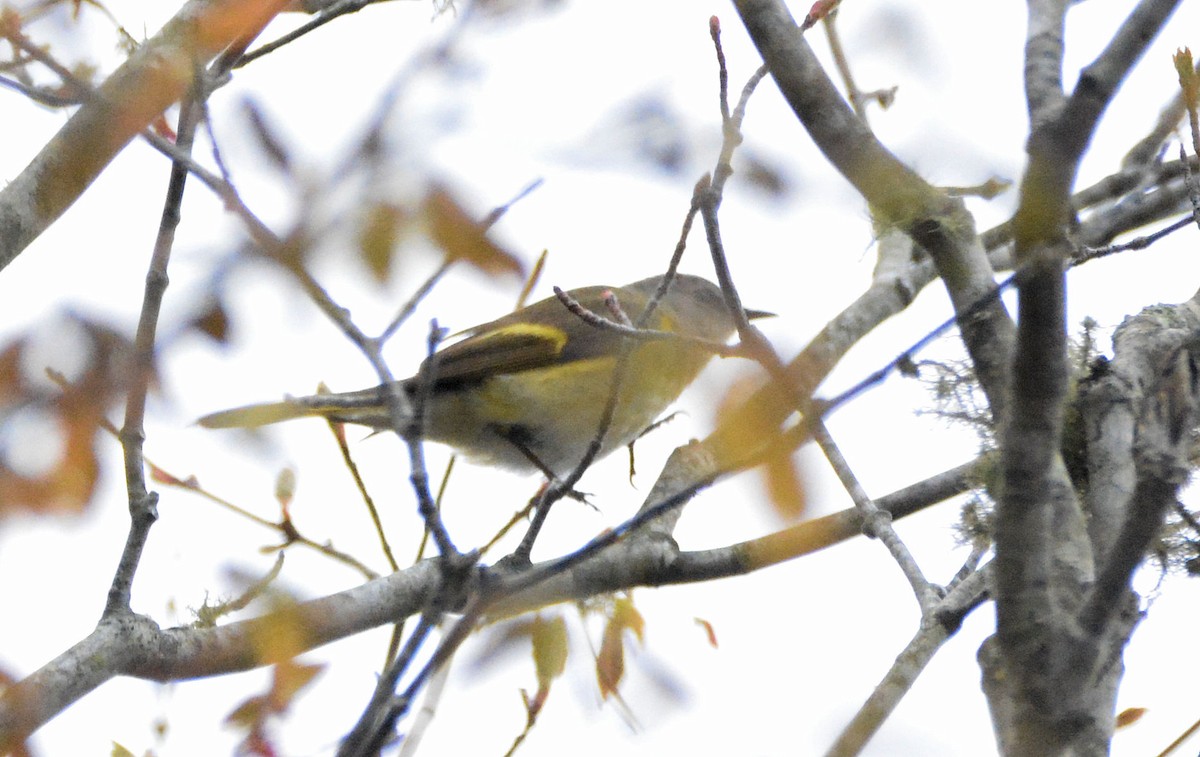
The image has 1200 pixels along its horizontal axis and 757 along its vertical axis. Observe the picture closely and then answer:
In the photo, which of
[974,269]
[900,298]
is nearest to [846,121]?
[974,269]

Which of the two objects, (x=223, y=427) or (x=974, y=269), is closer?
(x=974, y=269)

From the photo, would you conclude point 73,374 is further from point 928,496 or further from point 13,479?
point 928,496

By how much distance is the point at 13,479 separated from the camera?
2.58 meters

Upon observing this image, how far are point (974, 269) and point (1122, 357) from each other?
33.3 inches

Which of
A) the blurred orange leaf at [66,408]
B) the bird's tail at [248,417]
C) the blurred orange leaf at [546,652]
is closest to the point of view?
the blurred orange leaf at [66,408]

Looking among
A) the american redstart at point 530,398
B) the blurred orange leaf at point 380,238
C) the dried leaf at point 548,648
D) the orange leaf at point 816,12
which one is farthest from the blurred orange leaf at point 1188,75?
the american redstart at point 530,398

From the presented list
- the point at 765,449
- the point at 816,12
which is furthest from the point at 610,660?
the point at 816,12

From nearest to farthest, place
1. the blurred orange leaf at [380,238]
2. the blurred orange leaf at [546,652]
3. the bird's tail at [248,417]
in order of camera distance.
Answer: the blurred orange leaf at [380,238], the blurred orange leaf at [546,652], the bird's tail at [248,417]

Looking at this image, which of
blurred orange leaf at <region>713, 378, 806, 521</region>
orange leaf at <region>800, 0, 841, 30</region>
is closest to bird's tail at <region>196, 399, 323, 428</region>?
blurred orange leaf at <region>713, 378, 806, 521</region>

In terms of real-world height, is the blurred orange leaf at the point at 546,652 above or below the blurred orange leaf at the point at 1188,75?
below

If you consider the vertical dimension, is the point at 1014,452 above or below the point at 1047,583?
above

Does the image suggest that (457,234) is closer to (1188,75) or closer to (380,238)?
(380,238)

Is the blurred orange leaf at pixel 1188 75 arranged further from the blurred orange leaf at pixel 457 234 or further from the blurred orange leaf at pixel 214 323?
the blurred orange leaf at pixel 214 323

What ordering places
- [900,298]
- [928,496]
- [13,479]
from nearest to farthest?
[13,479], [928,496], [900,298]
